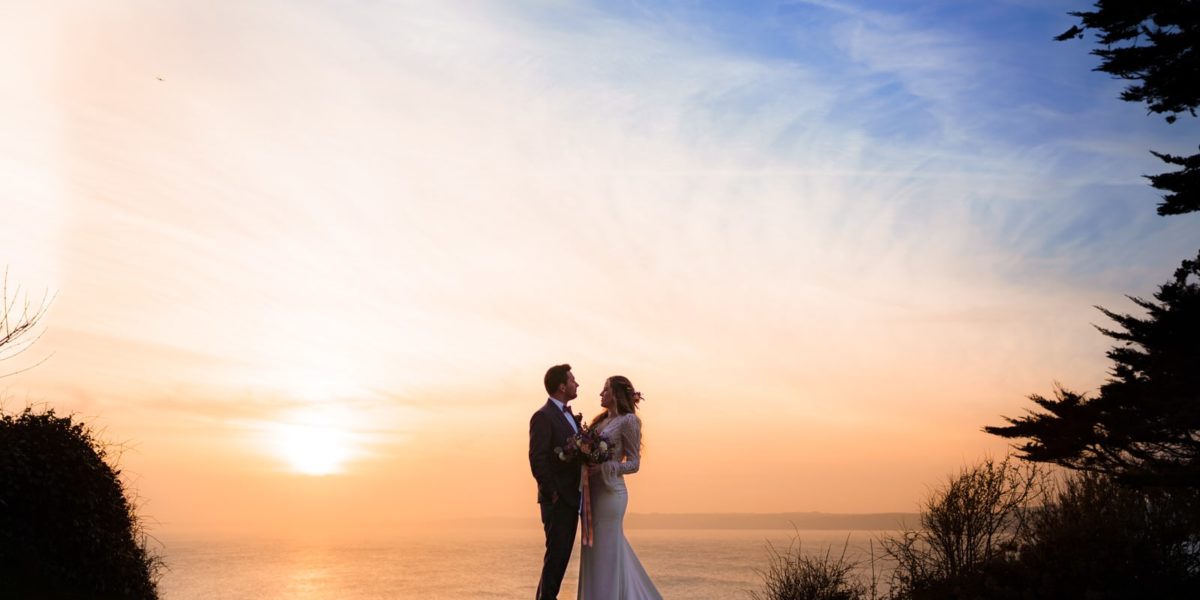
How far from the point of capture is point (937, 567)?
50.4 feet

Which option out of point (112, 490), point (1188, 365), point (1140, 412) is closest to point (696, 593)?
point (1140, 412)

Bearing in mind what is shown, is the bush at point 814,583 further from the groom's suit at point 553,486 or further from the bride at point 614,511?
the groom's suit at point 553,486

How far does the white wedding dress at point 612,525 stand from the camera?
1169 cm

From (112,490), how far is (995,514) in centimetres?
1275

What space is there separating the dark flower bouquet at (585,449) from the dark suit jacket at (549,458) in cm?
Answer: 13

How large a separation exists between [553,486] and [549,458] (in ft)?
0.99

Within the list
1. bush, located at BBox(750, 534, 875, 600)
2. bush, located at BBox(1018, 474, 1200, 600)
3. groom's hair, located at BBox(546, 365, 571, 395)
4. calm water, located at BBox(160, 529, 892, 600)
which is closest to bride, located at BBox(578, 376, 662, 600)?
groom's hair, located at BBox(546, 365, 571, 395)

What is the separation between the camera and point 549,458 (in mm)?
11422

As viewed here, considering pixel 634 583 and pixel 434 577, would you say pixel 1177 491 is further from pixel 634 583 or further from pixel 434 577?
pixel 434 577

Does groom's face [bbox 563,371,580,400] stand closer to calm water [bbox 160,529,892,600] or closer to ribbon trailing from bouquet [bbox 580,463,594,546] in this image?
ribbon trailing from bouquet [bbox 580,463,594,546]

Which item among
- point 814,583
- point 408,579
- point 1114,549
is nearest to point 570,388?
point 814,583

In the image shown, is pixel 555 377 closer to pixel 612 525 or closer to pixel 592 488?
pixel 592 488

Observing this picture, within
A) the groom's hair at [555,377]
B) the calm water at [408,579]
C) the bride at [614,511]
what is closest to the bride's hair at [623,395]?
the bride at [614,511]

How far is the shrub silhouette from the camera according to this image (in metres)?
13.8
